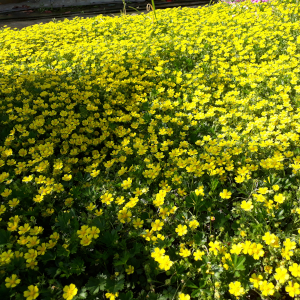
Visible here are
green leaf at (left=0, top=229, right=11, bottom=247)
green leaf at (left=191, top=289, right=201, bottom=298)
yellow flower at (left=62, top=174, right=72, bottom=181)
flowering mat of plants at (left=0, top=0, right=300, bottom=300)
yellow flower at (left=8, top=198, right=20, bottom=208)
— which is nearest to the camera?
green leaf at (left=191, top=289, right=201, bottom=298)

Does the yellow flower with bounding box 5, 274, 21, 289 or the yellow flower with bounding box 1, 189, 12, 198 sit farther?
the yellow flower with bounding box 1, 189, 12, 198

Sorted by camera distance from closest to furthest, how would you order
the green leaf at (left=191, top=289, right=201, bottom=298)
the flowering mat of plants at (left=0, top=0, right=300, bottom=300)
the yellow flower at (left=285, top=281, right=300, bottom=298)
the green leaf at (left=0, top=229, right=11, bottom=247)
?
the yellow flower at (left=285, top=281, right=300, bottom=298) → the green leaf at (left=191, top=289, right=201, bottom=298) → the flowering mat of plants at (left=0, top=0, right=300, bottom=300) → the green leaf at (left=0, top=229, right=11, bottom=247)

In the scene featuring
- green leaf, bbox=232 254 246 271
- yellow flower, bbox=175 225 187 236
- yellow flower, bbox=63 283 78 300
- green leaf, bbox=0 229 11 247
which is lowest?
yellow flower, bbox=63 283 78 300

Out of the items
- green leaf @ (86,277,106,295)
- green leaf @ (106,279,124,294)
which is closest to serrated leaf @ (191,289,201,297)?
green leaf @ (106,279,124,294)

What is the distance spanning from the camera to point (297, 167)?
204 centimetres

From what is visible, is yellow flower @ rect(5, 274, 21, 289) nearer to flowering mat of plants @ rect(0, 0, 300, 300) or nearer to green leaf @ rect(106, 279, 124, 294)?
flowering mat of plants @ rect(0, 0, 300, 300)

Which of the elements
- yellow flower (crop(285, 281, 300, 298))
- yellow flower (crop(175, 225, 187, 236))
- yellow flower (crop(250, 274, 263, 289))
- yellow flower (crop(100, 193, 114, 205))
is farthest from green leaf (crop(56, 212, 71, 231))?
yellow flower (crop(285, 281, 300, 298))

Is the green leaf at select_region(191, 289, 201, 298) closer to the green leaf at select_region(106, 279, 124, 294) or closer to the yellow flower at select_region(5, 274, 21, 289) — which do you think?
A: the green leaf at select_region(106, 279, 124, 294)

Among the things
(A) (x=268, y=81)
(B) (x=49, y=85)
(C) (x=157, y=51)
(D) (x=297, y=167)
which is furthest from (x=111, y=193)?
(C) (x=157, y=51)

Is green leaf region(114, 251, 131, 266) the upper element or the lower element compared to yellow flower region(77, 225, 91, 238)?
lower

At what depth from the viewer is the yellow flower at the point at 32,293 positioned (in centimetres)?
141

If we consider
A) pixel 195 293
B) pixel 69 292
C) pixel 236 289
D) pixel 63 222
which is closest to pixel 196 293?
pixel 195 293

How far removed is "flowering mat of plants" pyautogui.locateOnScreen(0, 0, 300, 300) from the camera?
1562 mm

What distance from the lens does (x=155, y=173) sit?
84.4 inches
